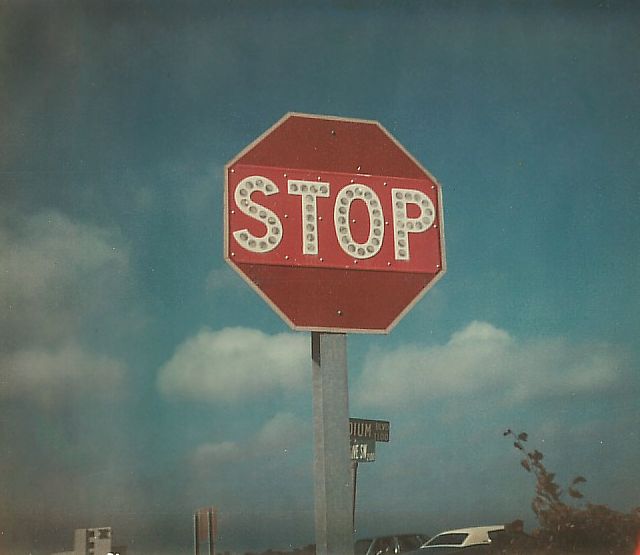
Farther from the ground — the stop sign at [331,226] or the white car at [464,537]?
the stop sign at [331,226]

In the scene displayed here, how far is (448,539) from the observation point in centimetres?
433

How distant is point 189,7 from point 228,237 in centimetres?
157

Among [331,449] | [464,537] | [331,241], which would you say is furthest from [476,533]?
[331,241]

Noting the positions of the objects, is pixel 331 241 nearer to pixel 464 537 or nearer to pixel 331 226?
pixel 331 226

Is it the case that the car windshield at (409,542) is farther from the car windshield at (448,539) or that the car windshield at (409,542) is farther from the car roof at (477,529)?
the car roof at (477,529)

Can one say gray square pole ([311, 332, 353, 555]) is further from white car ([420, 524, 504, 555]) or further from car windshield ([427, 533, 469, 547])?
car windshield ([427, 533, 469, 547])

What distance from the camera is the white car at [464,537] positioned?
3895mm

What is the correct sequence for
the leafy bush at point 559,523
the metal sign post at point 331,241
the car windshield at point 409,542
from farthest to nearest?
the car windshield at point 409,542
the leafy bush at point 559,523
the metal sign post at point 331,241

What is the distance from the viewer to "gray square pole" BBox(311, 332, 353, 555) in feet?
Answer: 6.85

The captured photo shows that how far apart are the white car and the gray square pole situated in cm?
198

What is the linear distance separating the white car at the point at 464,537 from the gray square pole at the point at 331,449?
1.98 m

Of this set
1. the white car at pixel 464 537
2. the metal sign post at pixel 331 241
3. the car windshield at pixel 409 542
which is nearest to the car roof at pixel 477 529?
the white car at pixel 464 537

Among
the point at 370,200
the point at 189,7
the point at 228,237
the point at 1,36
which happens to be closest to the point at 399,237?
the point at 370,200

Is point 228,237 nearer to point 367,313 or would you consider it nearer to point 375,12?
point 367,313
